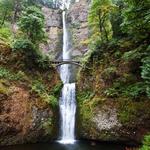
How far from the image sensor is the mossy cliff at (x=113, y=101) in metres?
21.7

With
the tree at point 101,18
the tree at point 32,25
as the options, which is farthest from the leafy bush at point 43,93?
the tree at point 101,18

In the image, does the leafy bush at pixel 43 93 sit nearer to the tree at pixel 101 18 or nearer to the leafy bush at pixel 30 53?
the leafy bush at pixel 30 53

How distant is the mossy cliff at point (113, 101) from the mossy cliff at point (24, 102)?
3.02 m

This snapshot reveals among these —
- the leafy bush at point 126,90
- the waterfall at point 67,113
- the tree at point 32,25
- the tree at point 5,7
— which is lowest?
the waterfall at point 67,113

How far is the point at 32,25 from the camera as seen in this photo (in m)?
28.8

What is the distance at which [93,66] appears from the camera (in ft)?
89.4

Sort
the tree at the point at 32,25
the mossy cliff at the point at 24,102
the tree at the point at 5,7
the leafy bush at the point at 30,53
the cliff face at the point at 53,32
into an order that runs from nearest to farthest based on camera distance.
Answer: the mossy cliff at the point at 24,102 < the leafy bush at the point at 30,53 < the tree at the point at 32,25 < the tree at the point at 5,7 < the cliff face at the point at 53,32

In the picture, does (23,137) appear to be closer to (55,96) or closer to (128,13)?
(55,96)

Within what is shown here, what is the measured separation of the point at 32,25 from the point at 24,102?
9.33 meters

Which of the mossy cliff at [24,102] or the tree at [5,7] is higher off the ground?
the tree at [5,7]

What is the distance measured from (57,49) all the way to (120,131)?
27237 millimetres

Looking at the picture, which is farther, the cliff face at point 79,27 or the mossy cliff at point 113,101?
the cliff face at point 79,27

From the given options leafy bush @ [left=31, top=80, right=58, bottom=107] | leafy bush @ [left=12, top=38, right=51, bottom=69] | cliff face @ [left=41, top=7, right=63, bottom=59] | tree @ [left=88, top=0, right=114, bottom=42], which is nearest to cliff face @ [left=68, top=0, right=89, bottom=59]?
cliff face @ [left=41, top=7, right=63, bottom=59]

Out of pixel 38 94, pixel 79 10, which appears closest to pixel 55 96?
pixel 38 94
